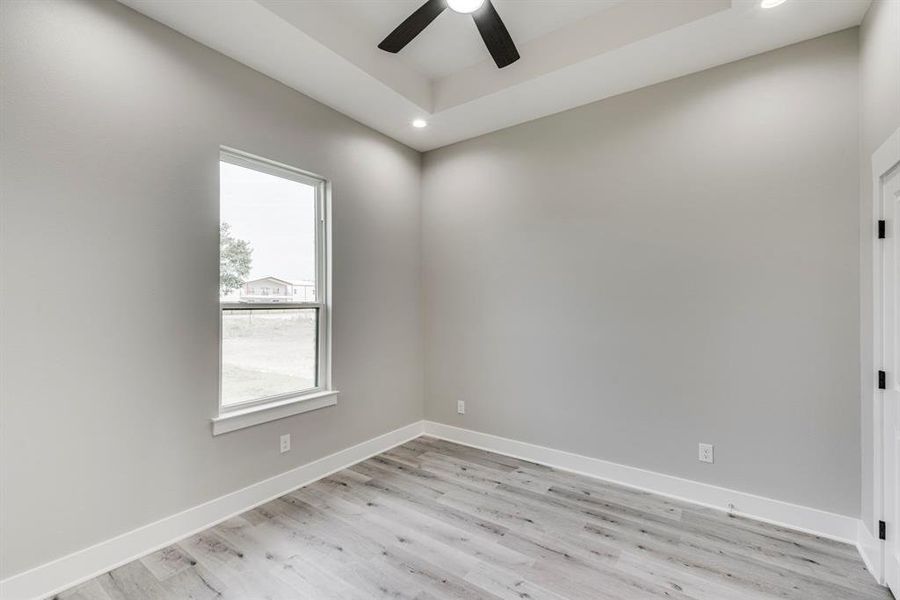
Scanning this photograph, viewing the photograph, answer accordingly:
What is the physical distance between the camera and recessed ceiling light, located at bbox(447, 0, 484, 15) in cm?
206

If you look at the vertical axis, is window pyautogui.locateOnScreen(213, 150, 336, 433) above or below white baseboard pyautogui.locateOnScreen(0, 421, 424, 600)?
above

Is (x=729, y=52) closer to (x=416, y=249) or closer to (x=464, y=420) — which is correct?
(x=416, y=249)

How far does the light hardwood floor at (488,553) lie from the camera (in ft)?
6.42

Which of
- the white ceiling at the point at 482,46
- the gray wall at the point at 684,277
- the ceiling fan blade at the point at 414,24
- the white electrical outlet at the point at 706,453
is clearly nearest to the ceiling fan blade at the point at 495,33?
the ceiling fan blade at the point at 414,24

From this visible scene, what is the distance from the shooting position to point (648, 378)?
2963 millimetres

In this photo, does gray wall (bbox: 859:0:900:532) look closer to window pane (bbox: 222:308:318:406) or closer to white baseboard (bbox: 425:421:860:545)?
white baseboard (bbox: 425:421:860:545)

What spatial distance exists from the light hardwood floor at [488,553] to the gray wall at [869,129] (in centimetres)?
58

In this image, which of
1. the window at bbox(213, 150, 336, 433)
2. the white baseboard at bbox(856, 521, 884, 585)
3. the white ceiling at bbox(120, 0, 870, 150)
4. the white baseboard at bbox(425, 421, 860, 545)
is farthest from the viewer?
the window at bbox(213, 150, 336, 433)

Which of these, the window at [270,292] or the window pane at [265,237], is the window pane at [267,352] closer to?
the window at [270,292]

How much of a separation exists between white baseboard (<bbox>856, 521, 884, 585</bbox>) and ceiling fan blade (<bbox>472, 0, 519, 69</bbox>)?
319 cm

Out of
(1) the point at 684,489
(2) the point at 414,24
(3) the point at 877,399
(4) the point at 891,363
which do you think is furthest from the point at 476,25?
(1) the point at 684,489

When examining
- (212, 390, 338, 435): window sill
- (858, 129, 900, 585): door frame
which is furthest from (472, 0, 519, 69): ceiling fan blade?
(212, 390, 338, 435): window sill

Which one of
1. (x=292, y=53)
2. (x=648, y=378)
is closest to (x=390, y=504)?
(x=648, y=378)

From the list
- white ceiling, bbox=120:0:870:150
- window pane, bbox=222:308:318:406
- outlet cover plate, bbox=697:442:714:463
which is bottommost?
outlet cover plate, bbox=697:442:714:463
